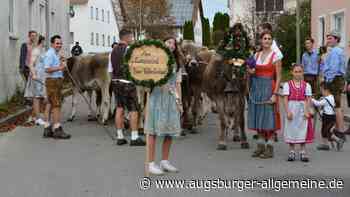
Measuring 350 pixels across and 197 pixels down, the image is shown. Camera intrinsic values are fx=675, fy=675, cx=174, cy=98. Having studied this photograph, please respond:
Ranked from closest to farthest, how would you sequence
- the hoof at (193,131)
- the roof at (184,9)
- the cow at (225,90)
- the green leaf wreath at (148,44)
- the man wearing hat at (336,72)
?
the green leaf wreath at (148,44) → the cow at (225,90) → the man wearing hat at (336,72) → the hoof at (193,131) → the roof at (184,9)

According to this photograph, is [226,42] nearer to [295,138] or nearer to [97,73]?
[295,138]

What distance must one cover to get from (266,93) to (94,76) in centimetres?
575

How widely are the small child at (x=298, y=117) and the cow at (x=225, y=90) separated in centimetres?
106

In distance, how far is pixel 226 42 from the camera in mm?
10969

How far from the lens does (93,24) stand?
7831cm

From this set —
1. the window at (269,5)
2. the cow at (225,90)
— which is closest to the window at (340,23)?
the cow at (225,90)

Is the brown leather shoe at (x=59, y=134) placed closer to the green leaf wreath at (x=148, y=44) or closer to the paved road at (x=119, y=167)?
the paved road at (x=119, y=167)

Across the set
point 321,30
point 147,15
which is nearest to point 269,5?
point 147,15

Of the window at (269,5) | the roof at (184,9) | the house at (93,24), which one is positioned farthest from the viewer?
the roof at (184,9)

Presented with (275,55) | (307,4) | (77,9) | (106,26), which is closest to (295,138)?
(275,55)

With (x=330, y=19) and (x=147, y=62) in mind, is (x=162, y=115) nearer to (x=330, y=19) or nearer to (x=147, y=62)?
(x=147, y=62)

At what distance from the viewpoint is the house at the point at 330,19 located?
85.5ft

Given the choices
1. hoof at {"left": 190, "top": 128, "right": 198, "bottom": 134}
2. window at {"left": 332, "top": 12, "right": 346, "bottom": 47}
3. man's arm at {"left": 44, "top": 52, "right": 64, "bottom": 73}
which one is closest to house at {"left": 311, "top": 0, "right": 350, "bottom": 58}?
window at {"left": 332, "top": 12, "right": 346, "bottom": 47}

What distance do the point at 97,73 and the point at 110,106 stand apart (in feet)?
2.84
